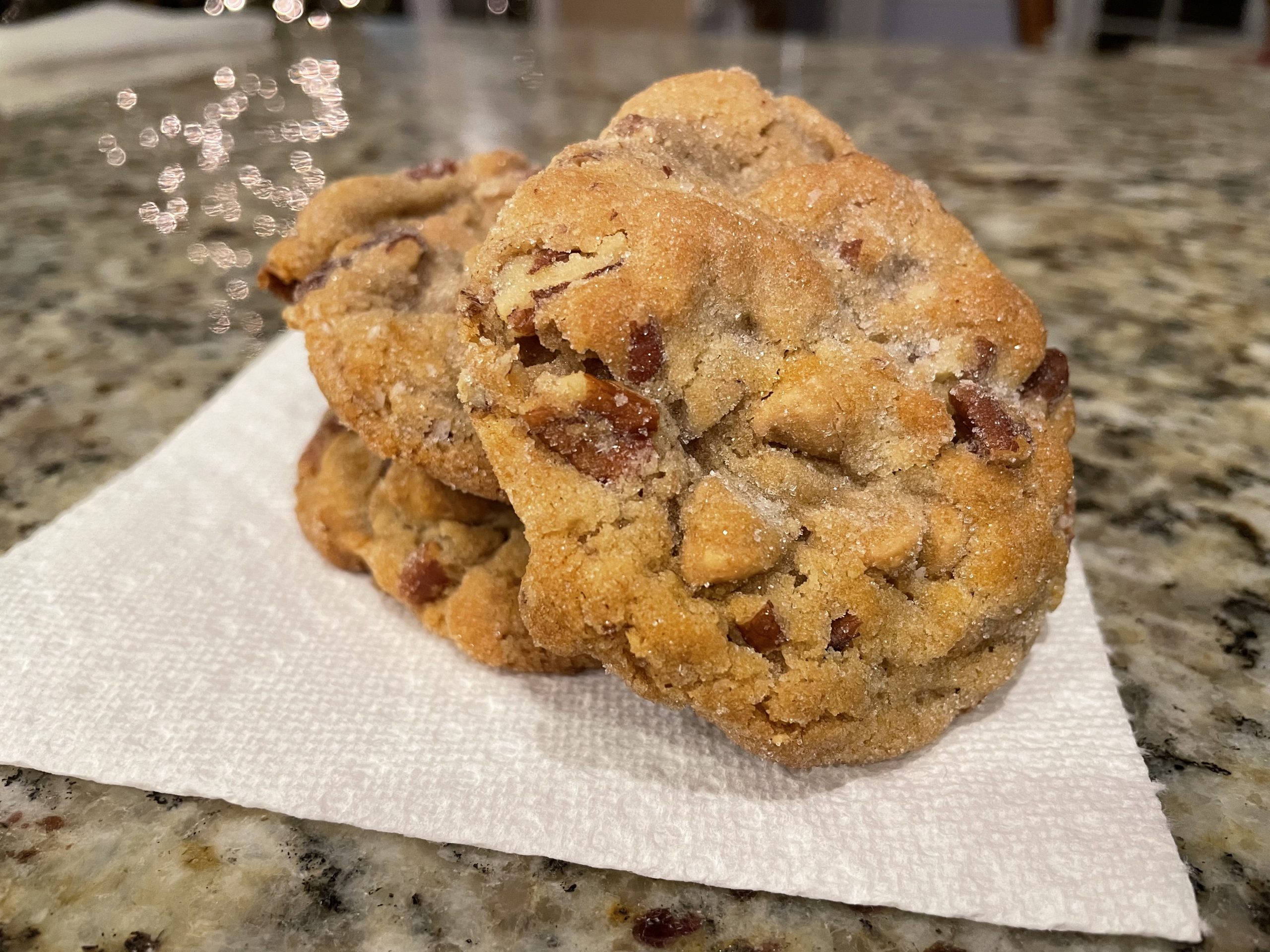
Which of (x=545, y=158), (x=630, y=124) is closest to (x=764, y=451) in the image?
(x=630, y=124)

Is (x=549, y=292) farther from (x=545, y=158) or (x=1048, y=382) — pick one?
(x=545, y=158)

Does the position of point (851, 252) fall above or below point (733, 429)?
above

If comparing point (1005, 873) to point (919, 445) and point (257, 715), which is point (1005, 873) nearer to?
point (919, 445)

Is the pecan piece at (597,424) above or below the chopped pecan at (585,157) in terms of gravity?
below

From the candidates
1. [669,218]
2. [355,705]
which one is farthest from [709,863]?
[669,218]

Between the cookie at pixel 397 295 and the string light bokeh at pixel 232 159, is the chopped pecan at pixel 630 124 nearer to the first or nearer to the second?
the cookie at pixel 397 295

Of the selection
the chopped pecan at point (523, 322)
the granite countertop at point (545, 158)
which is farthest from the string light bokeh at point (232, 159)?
the chopped pecan at point (523, 322)

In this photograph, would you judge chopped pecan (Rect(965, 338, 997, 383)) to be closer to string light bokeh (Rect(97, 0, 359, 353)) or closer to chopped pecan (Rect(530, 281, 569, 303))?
chopped pecan (Rect(530, 281, 569, 303))
